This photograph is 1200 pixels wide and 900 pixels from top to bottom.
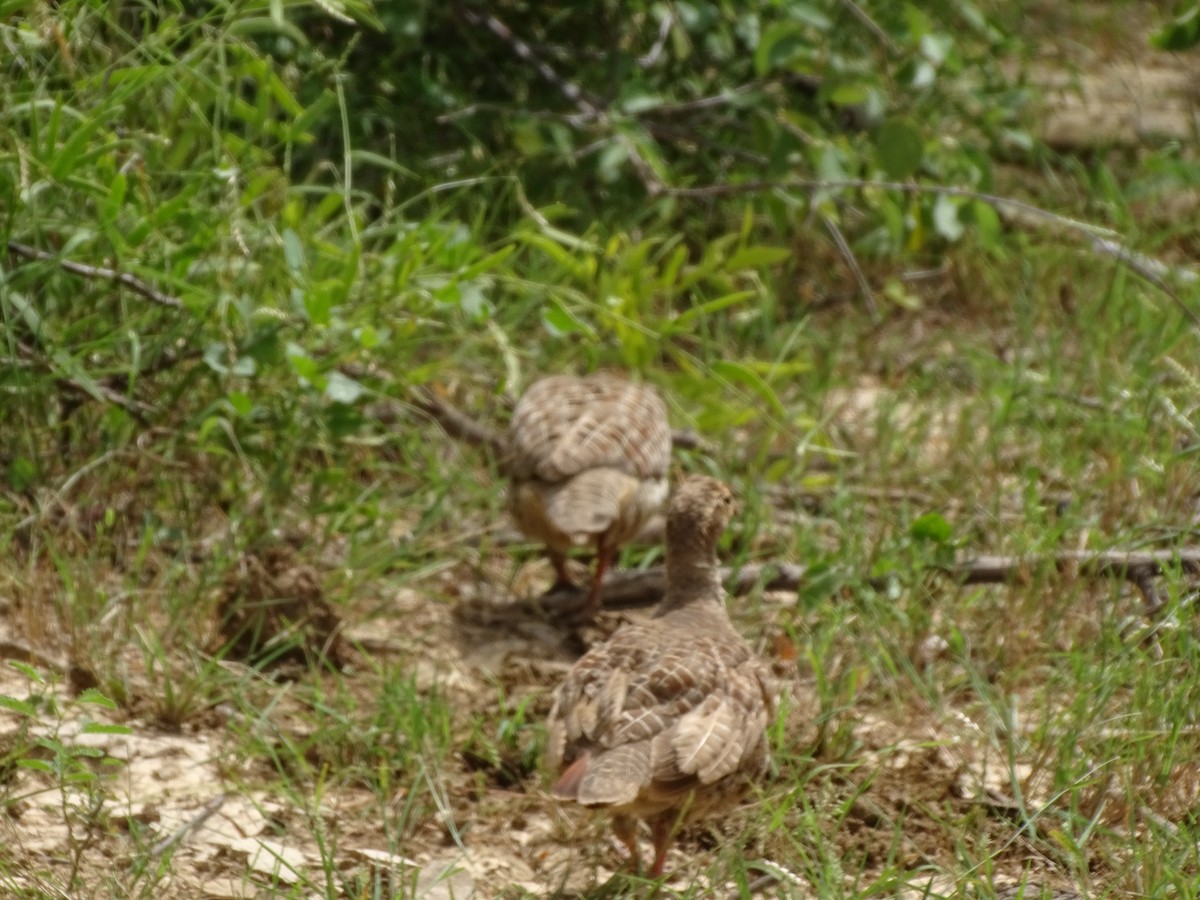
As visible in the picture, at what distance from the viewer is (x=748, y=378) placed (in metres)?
5.62

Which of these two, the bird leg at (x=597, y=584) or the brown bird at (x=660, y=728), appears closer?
the brown bird at (x=660, y=728)

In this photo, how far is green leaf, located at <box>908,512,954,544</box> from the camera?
5043mm

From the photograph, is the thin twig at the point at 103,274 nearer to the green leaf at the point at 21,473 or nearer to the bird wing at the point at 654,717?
the green leaf at the point at 21,473

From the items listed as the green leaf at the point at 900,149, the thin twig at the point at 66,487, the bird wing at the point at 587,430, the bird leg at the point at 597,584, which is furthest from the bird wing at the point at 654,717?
the green leaf at the point at 900,149

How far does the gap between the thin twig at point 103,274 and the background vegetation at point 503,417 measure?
Result: 0.06ft

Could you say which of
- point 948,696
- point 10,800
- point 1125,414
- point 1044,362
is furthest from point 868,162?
point 10,800

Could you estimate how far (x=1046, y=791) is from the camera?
13.8 ft

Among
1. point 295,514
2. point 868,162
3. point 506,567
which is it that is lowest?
point 506,567

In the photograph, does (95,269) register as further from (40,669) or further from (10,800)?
(10,800)

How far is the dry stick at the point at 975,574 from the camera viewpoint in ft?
15.5

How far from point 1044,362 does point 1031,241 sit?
1.33 m

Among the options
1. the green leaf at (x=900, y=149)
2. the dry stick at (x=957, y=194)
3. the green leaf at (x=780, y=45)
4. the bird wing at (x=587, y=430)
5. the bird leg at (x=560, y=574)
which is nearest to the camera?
the bird wing at (x=587, y=430)

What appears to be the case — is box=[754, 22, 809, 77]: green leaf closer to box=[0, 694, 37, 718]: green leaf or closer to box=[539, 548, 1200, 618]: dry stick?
box=[539, 548, 1200, 618]: dry stick

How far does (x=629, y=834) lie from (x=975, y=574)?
1.68 metres
